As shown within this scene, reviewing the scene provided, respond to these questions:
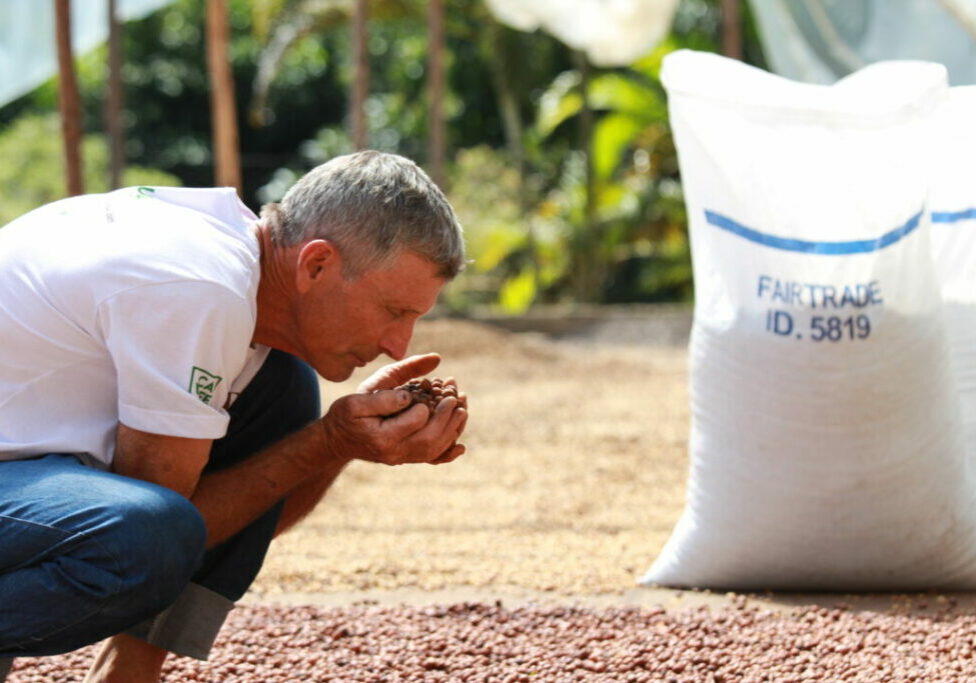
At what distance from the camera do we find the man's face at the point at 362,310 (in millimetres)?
1876

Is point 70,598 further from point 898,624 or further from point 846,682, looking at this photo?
point 898,624

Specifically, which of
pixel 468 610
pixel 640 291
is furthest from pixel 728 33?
pixel 468 610

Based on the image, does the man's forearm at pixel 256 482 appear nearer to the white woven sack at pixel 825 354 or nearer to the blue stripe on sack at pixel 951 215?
the white woven sack at pixel 825 354

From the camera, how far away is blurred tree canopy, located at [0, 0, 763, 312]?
11.2m

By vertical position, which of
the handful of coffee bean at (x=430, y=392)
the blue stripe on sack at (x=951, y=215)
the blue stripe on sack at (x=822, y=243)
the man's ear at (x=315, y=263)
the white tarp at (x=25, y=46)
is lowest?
the white tarp at (x=25, y=46)

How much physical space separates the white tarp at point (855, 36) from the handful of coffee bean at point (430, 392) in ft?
8.55

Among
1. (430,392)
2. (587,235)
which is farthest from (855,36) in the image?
(587,235)

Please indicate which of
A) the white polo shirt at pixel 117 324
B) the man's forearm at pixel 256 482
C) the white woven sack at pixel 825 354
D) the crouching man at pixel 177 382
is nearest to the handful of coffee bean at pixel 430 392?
the crouching man at pixel 177 382

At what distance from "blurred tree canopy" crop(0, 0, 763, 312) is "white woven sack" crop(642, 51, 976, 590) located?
6.90 meters

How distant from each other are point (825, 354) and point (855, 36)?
2723mm

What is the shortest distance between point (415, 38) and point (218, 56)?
30.7ft

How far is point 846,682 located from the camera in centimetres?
209

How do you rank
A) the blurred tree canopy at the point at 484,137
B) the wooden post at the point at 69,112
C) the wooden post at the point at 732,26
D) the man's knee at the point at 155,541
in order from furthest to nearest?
the blurred tree canopy at the point at 484,137
the wooden post at the point at 732,26
the wooden post at the point at 69,112
the man's knee at the point at 155,541

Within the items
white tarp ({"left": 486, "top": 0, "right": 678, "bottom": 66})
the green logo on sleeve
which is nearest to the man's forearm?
the green logo on sleeve
